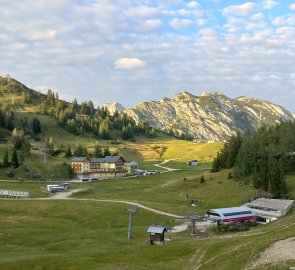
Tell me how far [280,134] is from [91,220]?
7982 centimetres

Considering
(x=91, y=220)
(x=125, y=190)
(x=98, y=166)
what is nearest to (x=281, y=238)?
(x=91, y=220)

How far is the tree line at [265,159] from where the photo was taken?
4003 inches

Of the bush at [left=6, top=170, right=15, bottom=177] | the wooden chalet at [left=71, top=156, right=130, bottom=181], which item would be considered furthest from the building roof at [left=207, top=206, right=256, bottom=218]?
the wooden chalet at [left=71, top=156, right=130, bottom=181]

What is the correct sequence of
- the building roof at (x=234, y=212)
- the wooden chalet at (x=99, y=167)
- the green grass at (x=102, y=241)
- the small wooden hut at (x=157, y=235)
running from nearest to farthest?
the green grass at (x=102, y=241) → the small wooden hut at (x=157, y=235) → the building roof at (x=234, y=212) → the wooden chalet at (x=99, y=167)

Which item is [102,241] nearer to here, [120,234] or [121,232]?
[120,234]

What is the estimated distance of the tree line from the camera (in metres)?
102

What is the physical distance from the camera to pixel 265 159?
118188mm

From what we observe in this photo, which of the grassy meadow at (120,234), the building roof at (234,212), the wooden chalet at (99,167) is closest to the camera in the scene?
the grassy meadow at (120,234)

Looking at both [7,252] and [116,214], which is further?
[116,214]

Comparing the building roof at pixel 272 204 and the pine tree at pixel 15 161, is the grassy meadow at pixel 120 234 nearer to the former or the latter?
the building roof at pixel 272 204

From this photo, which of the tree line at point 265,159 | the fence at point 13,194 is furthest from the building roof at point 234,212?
the fence at point 13,194

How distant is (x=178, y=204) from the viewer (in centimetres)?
10438

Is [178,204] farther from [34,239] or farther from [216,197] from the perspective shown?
[34,239]

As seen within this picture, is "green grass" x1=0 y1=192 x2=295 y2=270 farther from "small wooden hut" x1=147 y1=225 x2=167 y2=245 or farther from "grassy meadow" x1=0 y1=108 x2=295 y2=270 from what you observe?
"small wooden hut" x1=147 y1=225 x2=167 y2=245
